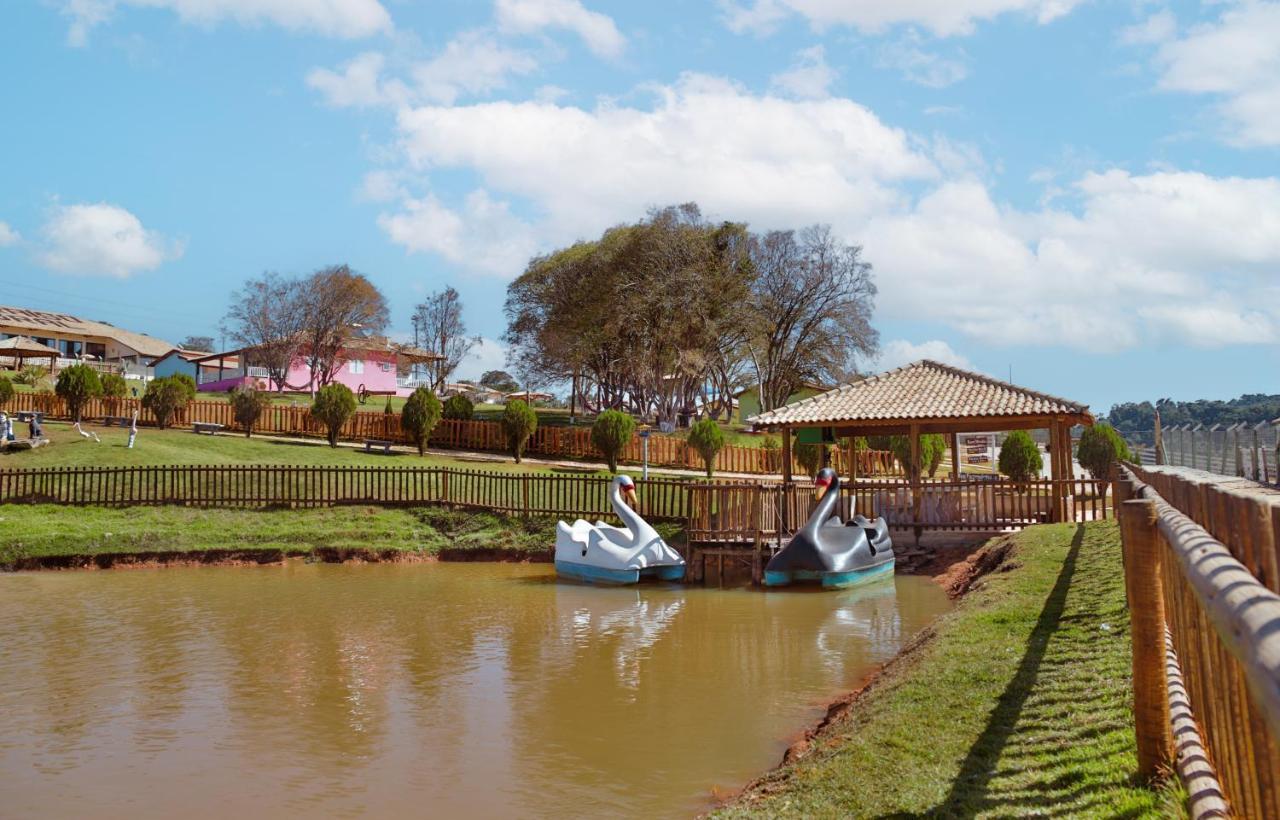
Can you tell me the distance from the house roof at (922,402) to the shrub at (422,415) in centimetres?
1615

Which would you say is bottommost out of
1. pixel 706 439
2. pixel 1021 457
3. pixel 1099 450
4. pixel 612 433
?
pixel 1021 457

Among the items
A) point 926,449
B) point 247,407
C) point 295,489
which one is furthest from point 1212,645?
point 247,407

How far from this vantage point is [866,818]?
16.3 feet

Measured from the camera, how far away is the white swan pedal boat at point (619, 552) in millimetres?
18234

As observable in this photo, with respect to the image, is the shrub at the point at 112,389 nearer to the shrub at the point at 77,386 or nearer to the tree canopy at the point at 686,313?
the shrub at the point at 77,386

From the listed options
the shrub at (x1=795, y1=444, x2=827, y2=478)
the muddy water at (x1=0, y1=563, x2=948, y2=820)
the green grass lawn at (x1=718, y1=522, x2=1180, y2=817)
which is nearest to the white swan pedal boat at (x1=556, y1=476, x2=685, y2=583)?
the muddy water at (x1=0, y1=563, x2=948, y2=820)

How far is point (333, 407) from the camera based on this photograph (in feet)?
115

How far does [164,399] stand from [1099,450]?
112 feet

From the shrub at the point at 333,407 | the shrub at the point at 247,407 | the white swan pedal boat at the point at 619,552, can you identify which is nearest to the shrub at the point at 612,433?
the shrub at the point at 333,407

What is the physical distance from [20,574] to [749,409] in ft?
159

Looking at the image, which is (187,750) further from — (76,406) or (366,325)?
(366,325)

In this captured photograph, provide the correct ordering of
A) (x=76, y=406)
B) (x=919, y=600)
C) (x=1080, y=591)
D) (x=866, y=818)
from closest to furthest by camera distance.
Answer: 1. (x=866, y=818)
2. (x=1080, y=591)
3. (x=919, y=600)
4. (x=76, y=406)

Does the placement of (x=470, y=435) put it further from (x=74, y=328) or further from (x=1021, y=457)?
(x=74, y=328)

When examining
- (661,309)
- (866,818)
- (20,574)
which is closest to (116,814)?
(866,818)
